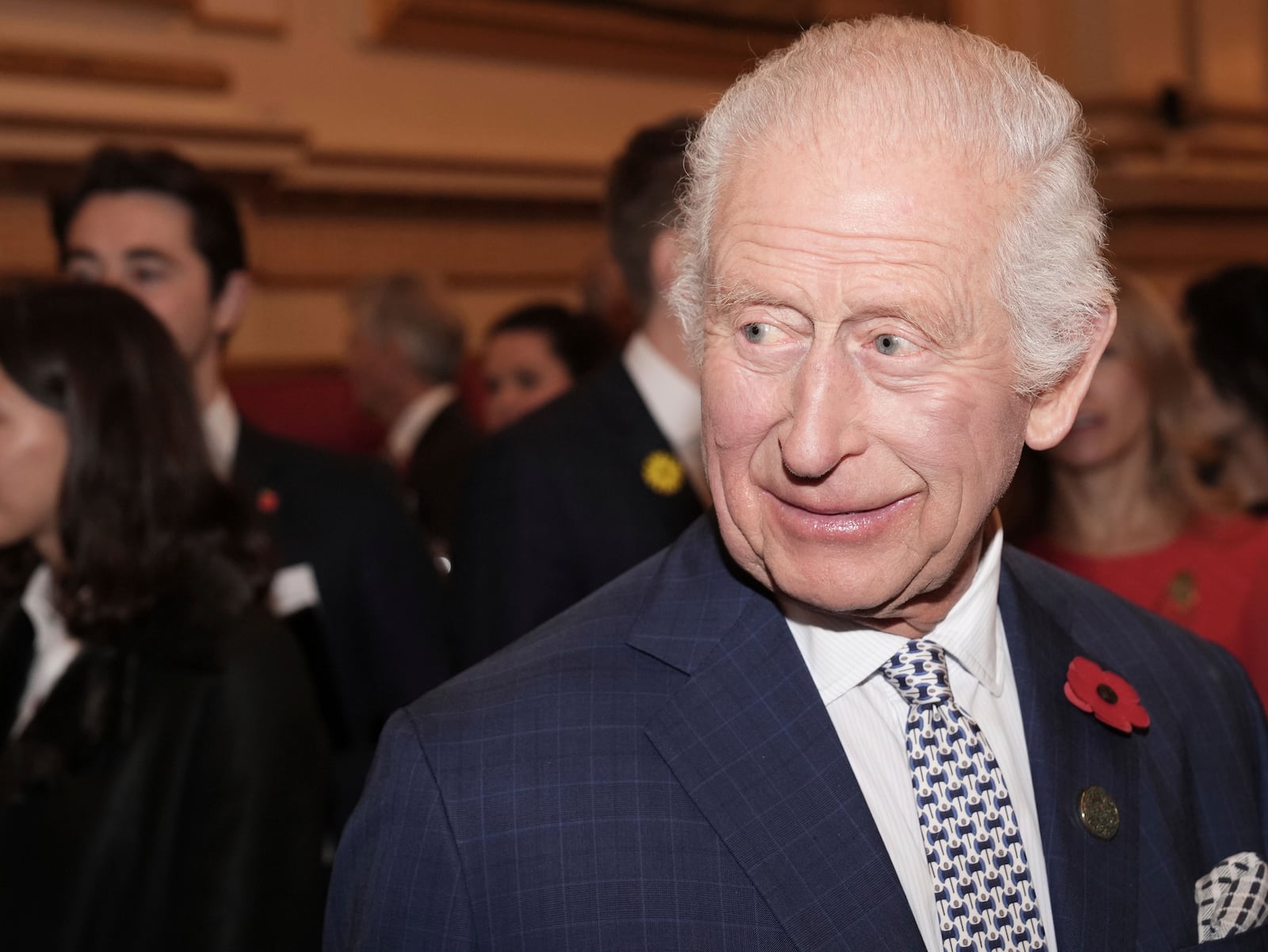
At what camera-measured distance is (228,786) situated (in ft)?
7.20

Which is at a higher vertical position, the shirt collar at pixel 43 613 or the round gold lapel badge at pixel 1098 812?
the shirt collar at pixel 43 613

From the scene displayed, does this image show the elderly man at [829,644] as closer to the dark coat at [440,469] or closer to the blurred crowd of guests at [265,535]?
the blurred crowd of guests at [265,535]

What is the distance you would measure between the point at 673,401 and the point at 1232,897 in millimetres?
1558

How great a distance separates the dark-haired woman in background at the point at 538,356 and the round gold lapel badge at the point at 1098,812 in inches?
138

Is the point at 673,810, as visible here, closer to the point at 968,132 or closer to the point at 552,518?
the point at 968,132

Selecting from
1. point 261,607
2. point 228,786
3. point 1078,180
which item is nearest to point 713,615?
point 1078,180

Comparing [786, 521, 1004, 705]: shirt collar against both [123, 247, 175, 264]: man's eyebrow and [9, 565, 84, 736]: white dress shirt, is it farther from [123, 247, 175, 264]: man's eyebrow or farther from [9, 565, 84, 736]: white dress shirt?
[123, 247, 175, 264]: man's eyebrow

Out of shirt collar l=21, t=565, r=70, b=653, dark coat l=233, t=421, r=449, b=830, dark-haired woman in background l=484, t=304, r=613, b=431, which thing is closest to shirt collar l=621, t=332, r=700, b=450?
dark coat l=233, t=421, r=449, b=830

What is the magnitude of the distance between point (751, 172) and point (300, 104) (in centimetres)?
449

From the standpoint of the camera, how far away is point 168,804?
2.19m

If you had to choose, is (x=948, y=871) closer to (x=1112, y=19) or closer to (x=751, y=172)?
(x=751, y=172)

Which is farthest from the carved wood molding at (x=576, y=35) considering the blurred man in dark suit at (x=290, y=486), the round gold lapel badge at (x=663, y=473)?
the round gold lapel badge at (x=663, y=473)

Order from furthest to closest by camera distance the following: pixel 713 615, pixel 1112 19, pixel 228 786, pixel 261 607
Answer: pixel 1112 19 → pixel 261 607 → pixel 228 786 → pixel 713 615

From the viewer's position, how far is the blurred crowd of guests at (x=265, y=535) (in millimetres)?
2182
